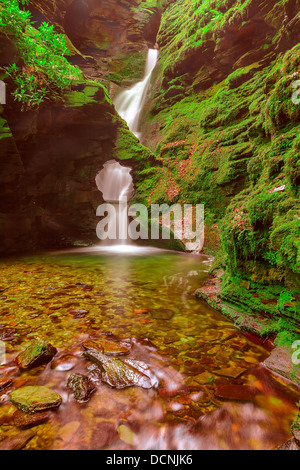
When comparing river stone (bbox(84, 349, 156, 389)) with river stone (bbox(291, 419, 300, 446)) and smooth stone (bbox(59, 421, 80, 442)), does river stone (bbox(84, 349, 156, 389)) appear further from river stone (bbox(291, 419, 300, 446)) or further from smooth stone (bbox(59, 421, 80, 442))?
river stone (bbox(291, 419, 300, 446))

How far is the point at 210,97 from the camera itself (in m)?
12.2

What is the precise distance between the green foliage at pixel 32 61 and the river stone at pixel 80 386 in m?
8.31

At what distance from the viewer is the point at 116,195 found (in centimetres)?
1312

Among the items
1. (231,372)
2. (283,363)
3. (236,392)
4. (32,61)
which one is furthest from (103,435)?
(32,61)

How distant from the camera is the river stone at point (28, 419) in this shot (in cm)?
158

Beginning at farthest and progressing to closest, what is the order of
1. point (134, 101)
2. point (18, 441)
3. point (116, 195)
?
A: 1. point (134, 101)
2. point (116, 195)
3. point (18, 441)

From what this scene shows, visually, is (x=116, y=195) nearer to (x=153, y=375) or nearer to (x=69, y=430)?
(x=153, y=375)

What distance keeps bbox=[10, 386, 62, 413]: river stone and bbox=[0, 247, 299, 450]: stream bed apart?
0.05 m

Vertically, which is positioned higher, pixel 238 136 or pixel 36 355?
pixel 238 136

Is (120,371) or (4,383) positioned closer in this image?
(4,383)

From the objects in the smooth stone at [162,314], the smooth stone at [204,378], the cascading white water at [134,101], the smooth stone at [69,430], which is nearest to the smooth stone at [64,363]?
the smooth stone at [69,430]

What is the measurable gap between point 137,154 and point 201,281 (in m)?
8.00

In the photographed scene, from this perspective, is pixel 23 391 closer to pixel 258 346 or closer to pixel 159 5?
pixel 258 346

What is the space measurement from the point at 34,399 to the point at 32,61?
31.2ft
